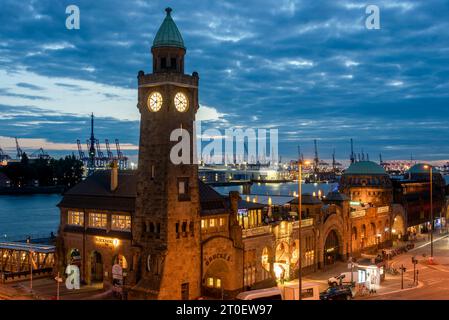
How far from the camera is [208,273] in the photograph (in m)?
56.0

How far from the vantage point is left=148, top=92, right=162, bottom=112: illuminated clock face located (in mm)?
51562

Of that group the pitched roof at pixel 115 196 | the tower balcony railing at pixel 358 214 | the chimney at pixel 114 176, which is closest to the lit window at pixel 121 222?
the pitched roof at pixel 115 196

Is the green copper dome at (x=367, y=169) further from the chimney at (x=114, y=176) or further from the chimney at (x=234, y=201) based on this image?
the chimney at (x=114, y=176)

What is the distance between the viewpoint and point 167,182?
50250mm

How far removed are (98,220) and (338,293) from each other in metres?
28.3

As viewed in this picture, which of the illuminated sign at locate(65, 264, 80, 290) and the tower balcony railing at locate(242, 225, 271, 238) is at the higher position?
the tower balcony railing at locate(242, 225, 271, 238)

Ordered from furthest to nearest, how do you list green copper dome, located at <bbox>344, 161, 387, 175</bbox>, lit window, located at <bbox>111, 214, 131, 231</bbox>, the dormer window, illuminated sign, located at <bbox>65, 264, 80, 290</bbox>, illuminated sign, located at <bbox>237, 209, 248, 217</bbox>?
1. green copper dome, located at <bbox>344, 161, 387, 175</bbox>
2. illuminated sign, located at <bbox>237, 209, 248, 217</bbox>
3. illuminated sign, located at <bbox>65, 264, 80, 290</bbox>
4. lit window, located at <bbox>111, 214, 131, 231</bbox>
5. the dormer window

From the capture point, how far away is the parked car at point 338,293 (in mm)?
53531

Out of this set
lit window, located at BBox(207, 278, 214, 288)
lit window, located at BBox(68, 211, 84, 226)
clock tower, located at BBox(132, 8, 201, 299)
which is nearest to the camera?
clock tower, located at BBox(132, 8, 201, 299)

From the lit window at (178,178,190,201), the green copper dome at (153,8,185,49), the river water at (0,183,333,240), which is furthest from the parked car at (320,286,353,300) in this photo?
the river water at (0,183,333,240)

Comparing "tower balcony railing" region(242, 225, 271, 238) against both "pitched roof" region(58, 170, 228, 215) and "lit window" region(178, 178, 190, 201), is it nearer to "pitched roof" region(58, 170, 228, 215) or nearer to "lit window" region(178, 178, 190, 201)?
"pitched roof" region(58, 170, 228, 215)

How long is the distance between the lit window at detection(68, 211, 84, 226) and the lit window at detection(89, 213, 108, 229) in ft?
5.76

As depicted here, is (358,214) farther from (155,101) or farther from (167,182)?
(155,101)

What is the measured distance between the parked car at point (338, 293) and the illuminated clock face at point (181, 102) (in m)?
24.4
